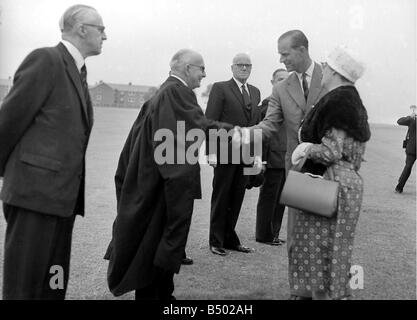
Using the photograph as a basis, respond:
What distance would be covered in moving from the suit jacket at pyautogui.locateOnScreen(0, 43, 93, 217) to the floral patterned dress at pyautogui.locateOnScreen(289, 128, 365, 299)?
5.66ft

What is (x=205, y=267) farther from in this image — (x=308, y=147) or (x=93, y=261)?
(x=308, y=147)

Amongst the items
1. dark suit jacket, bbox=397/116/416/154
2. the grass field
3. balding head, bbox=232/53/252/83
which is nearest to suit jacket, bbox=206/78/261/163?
balding head, bbox=232/53/252/83

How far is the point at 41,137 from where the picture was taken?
337 centimetres

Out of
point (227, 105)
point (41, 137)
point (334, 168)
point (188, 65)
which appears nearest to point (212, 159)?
point (227, 105)

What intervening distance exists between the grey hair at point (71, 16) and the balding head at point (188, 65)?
1.04 m

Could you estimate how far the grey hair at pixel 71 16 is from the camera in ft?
12.0

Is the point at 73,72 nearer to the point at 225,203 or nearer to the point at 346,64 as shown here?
the point at 346,64

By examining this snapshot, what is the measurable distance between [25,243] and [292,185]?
1896 mm

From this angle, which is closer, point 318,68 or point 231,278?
point 318,68

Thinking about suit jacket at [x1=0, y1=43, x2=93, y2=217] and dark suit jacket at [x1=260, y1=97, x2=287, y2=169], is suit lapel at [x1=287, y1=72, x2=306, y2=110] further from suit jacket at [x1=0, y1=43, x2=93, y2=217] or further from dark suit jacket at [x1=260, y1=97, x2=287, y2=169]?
dark suit jacket at [x1=260, y1=97, x2=287, y2=169]

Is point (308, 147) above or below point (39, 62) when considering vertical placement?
below

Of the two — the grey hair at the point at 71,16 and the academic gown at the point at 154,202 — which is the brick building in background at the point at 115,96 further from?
the grey hair at the point at 71,16
